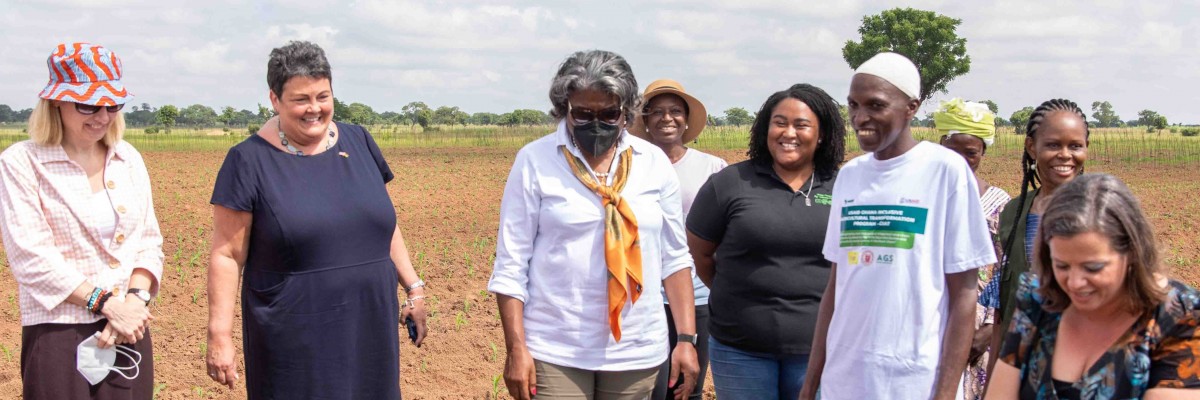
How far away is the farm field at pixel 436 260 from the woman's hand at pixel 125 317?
8.89 ft

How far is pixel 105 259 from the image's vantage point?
149 inches

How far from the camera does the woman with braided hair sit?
348 cm

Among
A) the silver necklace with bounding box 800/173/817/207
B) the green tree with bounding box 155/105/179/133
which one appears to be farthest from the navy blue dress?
the green tree with bounding box 155/105/179/133

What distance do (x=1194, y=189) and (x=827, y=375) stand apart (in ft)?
68.7

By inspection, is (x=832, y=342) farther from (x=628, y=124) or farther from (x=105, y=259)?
(x=105, y=259)

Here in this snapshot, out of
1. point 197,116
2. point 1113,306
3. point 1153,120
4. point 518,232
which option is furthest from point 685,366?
point 197,116

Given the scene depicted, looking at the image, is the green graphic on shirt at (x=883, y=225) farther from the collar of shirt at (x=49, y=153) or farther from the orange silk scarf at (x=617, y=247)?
the collar of shirt at (x=49, y=153)

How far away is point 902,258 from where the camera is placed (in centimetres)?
285

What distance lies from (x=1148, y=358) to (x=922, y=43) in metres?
60.4

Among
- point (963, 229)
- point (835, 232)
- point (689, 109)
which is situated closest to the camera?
point (963, 229)

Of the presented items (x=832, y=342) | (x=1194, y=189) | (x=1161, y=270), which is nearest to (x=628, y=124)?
(x=832, y=342)

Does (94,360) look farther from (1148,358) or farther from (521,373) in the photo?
(1148,358)

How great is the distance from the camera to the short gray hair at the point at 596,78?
11.0 feet

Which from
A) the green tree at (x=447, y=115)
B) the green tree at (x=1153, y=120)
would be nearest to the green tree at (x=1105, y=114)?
the green tree at (x=1153, y=120)
